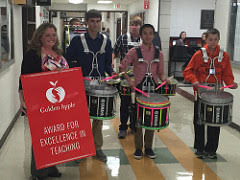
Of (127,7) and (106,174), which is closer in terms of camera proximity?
(106,174)

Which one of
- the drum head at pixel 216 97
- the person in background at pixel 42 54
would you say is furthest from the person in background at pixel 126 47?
the person in background at pixel 42 54

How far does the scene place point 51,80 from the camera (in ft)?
8.80

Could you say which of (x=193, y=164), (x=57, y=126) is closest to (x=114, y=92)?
(x=57, y=126)

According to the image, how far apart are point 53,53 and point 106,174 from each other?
4.34 feet

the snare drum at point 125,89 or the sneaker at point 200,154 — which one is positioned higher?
the snare drum at point 125,89

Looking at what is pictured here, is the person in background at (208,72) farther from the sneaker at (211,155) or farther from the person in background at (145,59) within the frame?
the person in background at (145,59)

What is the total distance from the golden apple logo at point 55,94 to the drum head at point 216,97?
144 centimetres

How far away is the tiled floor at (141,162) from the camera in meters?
3.18

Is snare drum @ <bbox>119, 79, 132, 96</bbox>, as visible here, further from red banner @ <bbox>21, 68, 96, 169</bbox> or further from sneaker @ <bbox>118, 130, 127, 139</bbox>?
red banner @ <bbox>21, 68, 96, 169</bbox>

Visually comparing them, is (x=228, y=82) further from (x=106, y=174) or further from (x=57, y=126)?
(x=57, y=126)

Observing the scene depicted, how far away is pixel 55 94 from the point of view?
107 inches

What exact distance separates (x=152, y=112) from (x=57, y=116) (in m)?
0.93

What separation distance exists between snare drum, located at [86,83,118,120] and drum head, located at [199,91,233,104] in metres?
0.94

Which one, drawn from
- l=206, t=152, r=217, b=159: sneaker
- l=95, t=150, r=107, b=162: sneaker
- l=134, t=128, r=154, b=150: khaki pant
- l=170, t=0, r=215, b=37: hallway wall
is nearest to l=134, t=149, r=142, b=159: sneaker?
l=134, t=128, r=154, b=150: khaki pant
